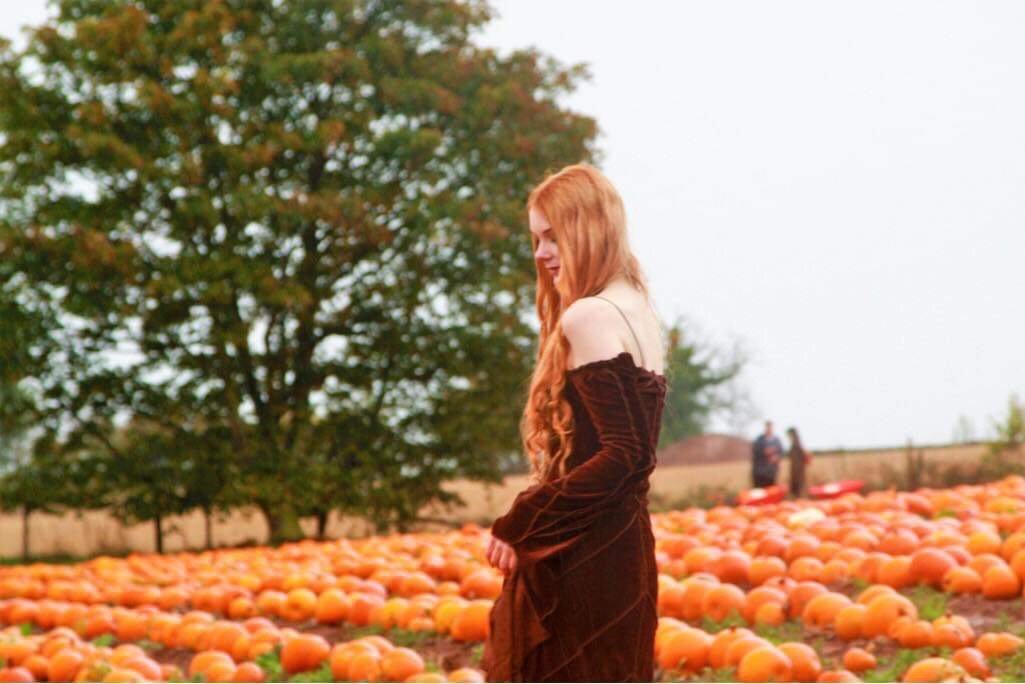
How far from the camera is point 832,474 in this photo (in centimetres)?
1950

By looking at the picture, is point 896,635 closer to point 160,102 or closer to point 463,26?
point 160,102

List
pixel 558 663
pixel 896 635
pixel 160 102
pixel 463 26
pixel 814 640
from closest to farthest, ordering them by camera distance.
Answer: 1. pixel 558 663
2. pixel 896 635
3. pixel 814 640
4. pixel 160 102
5. pixel 463 26

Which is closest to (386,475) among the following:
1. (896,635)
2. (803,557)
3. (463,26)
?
(463,26)

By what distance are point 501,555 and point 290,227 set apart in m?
17.5

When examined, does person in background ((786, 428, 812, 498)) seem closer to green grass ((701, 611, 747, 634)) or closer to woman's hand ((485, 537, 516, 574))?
green grass ((701, 611, 747, 634))

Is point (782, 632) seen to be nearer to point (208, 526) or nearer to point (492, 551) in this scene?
point (492, 551)

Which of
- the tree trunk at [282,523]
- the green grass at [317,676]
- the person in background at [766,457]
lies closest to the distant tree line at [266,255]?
the tree trunk at [282,523]

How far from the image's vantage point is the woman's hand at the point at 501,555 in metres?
2.86

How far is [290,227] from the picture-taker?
1984cm

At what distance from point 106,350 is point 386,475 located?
525 centimetres

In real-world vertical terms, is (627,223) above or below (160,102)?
below

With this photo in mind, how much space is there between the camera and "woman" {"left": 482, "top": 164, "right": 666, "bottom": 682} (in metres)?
2.76

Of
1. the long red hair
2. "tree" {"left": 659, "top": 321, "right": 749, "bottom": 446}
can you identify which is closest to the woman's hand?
the long red hair

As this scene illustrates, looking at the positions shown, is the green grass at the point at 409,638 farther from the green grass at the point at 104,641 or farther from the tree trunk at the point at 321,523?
the tree trunk at the point at 321,523
